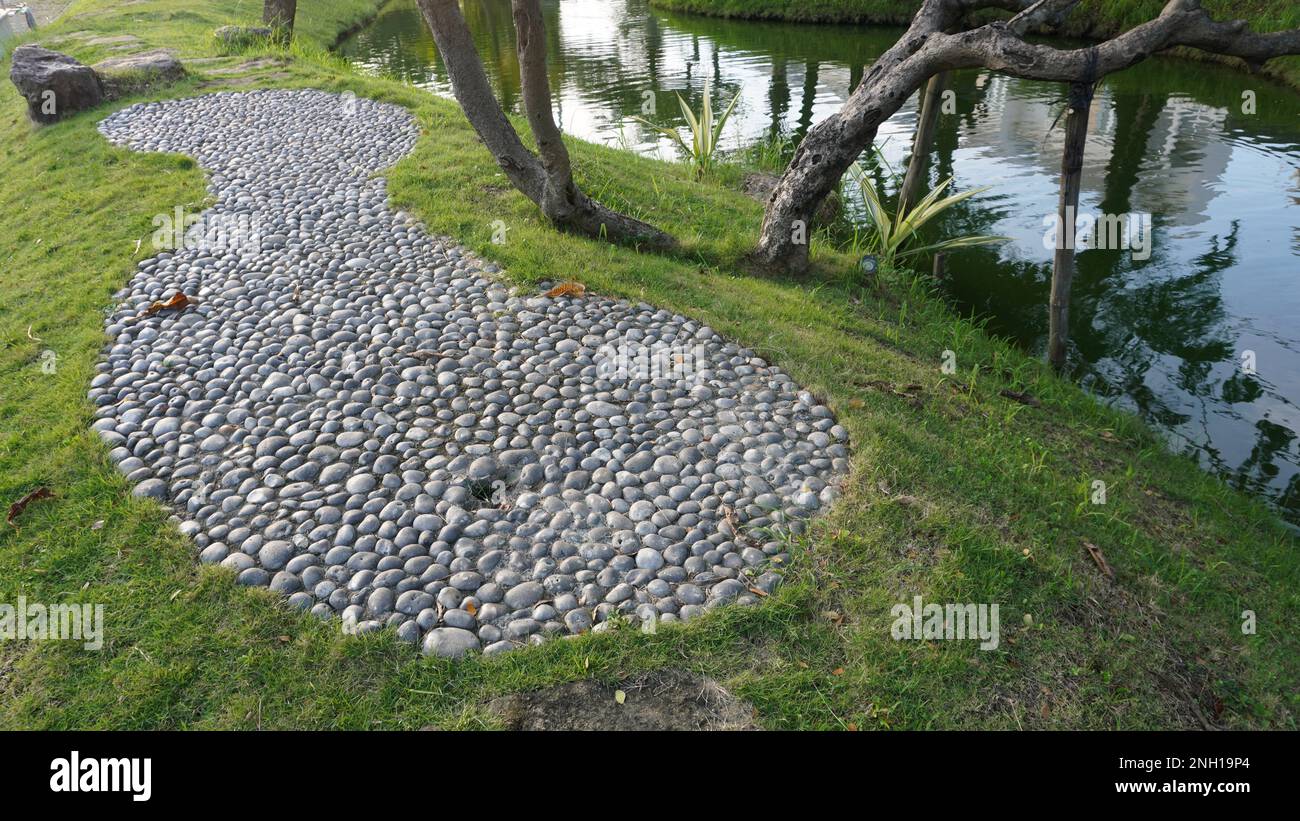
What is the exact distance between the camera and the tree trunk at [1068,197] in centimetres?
560

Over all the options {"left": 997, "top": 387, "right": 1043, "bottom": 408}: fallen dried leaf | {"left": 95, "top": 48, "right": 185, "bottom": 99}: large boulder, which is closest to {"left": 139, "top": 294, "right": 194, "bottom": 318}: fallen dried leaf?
{"left": 997, "top": 387, "right": 1043, "bottom": 408}: fallen dried leaf

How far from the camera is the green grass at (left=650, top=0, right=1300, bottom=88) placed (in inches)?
515

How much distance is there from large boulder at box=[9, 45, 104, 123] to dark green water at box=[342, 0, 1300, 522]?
241 inches

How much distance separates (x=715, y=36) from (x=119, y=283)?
56.9ft

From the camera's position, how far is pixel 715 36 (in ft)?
67.4

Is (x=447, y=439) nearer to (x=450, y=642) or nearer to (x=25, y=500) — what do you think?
(x=450, y=642)

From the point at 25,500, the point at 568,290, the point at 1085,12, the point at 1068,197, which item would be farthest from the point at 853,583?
the point at 1085,12

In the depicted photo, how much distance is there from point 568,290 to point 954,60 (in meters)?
3.37

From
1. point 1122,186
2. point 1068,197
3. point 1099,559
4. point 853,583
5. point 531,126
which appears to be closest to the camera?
point 853,583

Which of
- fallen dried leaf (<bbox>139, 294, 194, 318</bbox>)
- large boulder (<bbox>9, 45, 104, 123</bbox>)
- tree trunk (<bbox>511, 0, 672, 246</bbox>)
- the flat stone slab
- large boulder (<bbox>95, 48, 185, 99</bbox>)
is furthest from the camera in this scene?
large boulder (<bbox>95, 48, 185, 99</bbox>)

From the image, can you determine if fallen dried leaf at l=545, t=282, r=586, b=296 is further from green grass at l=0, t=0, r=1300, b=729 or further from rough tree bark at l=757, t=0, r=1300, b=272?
rough tree bark at l=757, t=0, r=1300, b=272

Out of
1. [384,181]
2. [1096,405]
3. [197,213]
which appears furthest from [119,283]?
[1096,405]

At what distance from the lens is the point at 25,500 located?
14.2 feet

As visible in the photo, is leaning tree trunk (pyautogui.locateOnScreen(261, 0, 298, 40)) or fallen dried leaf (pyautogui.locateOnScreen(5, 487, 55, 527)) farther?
leaning tree trunk (pyautogui.locateOnScreen(261, 0, 298, 40))
